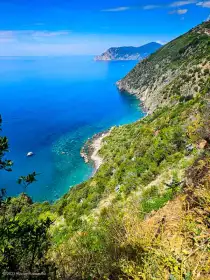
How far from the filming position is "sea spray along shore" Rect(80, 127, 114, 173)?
59.6 meters

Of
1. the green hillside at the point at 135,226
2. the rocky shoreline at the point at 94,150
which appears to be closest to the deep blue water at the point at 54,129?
the rocky shoreline at the point at 94,150

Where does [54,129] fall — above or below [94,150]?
above

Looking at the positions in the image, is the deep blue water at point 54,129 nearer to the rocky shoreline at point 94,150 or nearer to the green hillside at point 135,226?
the rocky shoreline at point 94,150

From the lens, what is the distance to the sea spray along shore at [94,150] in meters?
59.6

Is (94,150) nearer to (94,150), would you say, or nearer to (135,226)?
(94,150)

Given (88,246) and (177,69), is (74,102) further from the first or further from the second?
(88,246)

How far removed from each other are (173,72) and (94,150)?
2383 inches

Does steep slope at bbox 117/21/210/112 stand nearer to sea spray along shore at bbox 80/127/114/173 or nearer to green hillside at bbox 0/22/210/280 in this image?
sea spray along shore at bbox 80/127/114/173

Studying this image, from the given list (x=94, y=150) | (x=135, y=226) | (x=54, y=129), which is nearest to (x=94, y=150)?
(x=94, y=150)

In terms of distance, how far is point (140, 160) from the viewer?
31875 millimetres

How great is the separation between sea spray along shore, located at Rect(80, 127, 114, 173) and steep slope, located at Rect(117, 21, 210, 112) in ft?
75.8

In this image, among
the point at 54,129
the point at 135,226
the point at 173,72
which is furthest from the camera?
the point at 173,72

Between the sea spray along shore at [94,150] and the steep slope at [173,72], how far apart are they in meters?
23.1

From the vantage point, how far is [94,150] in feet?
219
